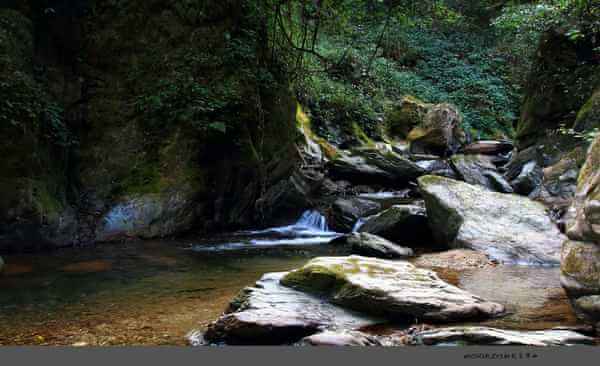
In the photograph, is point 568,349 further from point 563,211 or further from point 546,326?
point 563,211

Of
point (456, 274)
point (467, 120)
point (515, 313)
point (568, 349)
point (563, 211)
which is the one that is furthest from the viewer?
point (467, 120)

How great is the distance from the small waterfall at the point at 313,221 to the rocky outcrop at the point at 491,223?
2.67m

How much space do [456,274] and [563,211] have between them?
3255 millimetres

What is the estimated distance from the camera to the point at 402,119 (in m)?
20.6

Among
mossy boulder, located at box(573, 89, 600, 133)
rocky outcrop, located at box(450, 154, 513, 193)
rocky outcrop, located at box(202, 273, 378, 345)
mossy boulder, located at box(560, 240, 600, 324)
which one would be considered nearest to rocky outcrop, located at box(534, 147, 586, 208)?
mossy boulder, located at box(573, 89, 600, 133)

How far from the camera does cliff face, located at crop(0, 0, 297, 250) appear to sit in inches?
301

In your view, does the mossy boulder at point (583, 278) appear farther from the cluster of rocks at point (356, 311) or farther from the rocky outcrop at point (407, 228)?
the rocky outcrop at point (407, 228)

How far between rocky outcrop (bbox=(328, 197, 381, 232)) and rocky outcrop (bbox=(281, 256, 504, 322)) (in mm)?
5201

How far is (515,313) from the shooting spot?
13.3 feet

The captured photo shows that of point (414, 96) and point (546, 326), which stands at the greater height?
point (414, 96)

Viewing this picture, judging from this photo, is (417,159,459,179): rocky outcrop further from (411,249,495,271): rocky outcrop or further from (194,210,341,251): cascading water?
(411,249,495,271): rocky outcrop

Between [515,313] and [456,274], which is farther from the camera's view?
[456,274]

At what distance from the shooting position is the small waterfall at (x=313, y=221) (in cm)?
1024

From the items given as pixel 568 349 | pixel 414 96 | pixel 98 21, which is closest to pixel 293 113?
pixel 98 21
